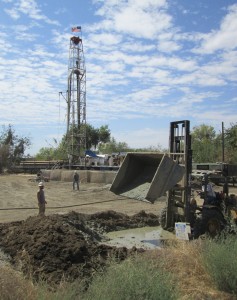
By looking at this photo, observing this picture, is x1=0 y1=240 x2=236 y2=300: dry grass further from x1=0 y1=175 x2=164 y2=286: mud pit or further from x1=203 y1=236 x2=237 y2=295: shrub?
x1=0 y1=175 x2=164 y2=286: mud pit

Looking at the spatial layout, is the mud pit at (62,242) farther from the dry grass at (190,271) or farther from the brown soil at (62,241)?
the dry grass at (190,271)

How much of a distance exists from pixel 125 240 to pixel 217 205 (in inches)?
112

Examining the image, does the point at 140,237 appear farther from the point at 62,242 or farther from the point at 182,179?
the point at 62,242

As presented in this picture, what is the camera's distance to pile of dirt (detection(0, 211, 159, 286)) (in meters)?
8.21

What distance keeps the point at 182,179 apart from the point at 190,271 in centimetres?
528

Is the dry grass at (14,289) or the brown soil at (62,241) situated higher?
the dry grass at (14,289)

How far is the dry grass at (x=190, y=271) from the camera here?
6883 millimetres

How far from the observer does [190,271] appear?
→ 763 centimetres

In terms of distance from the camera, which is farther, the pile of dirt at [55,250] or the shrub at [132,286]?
the pile of dirt at [55,250]

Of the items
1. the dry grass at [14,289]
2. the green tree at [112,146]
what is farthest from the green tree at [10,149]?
the dry grass at [14,289]

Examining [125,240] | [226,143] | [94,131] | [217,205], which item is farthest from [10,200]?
[94,131]

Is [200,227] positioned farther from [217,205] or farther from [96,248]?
[96,248]

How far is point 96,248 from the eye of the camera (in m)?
10.4

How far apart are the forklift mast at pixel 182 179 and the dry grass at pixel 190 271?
4.07 meters
